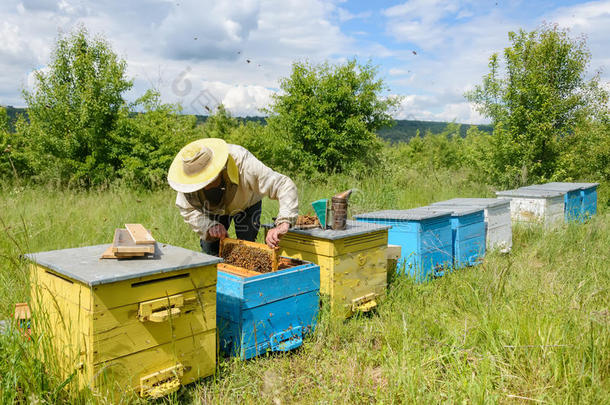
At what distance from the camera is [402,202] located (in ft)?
29.2

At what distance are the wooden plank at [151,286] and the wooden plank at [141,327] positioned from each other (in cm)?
3

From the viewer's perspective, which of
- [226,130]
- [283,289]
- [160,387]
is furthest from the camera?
[226,130]

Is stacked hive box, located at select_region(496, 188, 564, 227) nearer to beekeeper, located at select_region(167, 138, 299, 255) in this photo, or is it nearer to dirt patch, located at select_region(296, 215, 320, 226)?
dirt patch, located at select_region(296, 215, 320, 226)

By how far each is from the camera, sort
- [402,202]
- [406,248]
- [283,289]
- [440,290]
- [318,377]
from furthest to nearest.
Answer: [402,202] < [406,248] < [440,290] < [283,289] < [318,377]

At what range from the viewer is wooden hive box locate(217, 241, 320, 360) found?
2.66 metres

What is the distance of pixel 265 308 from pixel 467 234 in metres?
3.00

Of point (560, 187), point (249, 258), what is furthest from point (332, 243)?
point (560, 187)

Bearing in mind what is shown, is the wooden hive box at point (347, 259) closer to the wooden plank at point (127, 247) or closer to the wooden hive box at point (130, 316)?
the wooden hive box at point (130, 316)

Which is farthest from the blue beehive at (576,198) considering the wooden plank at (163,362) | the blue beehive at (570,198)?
the wooden plank at (163,362)

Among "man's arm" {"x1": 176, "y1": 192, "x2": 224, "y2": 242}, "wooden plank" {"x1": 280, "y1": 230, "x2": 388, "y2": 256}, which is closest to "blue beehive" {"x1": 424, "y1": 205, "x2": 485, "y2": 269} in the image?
"wooden plank" {"x1": 280, "y1": 230, "x2": 388, "y2": 256}

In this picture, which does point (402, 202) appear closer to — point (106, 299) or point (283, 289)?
point (283, 289)

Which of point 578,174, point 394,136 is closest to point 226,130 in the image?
point 578,174

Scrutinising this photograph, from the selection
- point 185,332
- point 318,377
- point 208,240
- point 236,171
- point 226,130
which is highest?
point 226,130

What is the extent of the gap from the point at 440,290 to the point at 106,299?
3.01m
